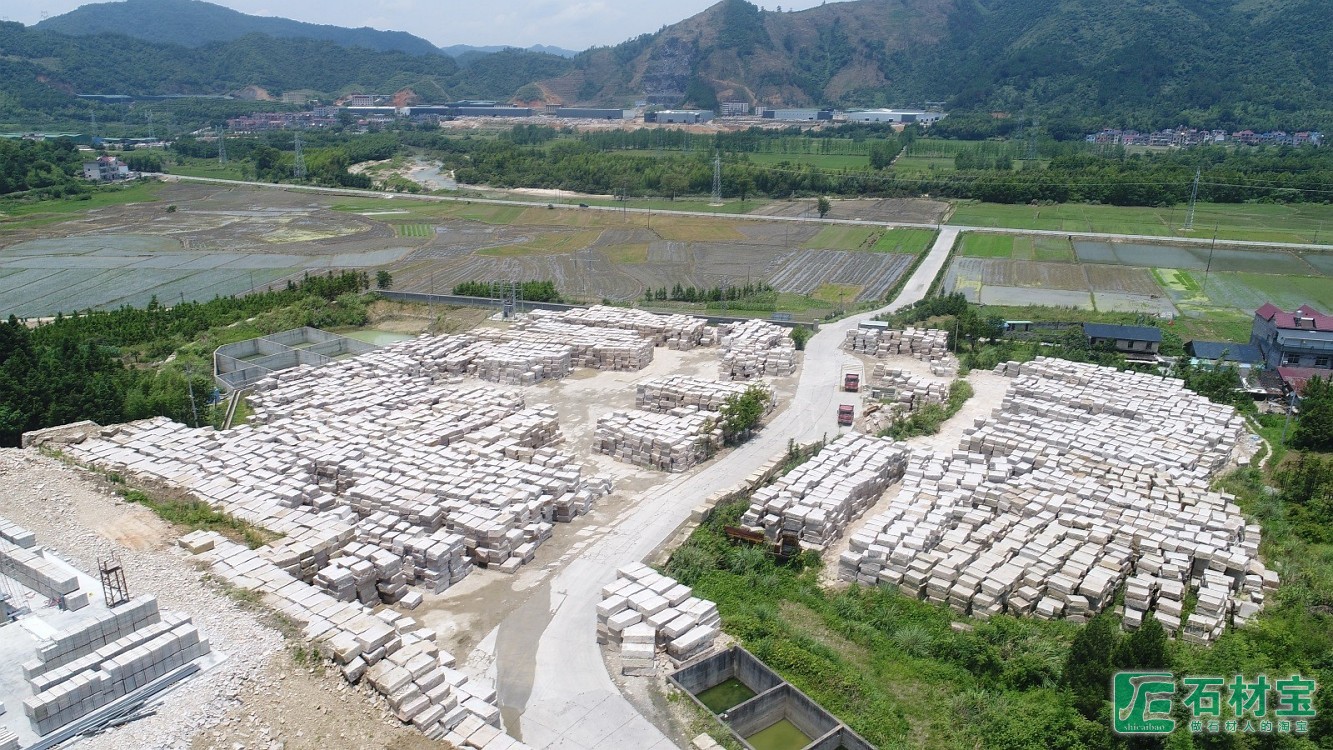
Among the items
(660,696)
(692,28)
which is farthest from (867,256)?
(692,28)

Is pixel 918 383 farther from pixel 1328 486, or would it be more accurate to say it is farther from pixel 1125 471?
pixel 1328 486

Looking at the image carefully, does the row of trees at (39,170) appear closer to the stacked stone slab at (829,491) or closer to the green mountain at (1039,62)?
the stacked stone slab at (829,491)

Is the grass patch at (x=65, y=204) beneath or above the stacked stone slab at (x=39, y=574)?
above

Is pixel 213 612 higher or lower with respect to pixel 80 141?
lower

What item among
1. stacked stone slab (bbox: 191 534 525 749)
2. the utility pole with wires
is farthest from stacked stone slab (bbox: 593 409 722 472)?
the utility pole with wires

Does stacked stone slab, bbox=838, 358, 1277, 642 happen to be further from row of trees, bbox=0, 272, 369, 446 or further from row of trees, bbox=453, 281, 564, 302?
row of trees, bbox=453, 281, 564, 302

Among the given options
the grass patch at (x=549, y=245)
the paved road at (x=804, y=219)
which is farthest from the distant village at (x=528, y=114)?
the grass patch at (x=549, y=245)
